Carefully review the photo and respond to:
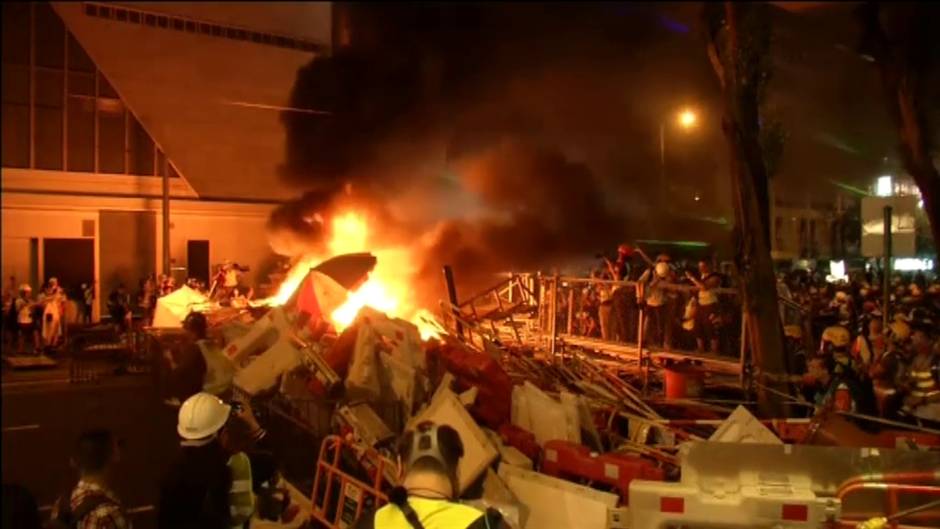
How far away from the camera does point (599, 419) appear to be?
5.54m

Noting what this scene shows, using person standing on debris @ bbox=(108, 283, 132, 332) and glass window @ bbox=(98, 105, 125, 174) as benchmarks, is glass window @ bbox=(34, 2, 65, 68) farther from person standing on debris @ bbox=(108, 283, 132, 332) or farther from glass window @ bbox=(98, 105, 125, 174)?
person standing on debris @ bbox=(108, 283, 132, 332)

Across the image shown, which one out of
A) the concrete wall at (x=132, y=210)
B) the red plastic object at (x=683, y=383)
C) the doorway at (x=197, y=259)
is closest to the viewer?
the concrete wall at (x=132, y=210)

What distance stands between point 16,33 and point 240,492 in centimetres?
193

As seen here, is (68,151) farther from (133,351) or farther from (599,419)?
(599,419)

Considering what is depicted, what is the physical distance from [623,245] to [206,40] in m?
5.70

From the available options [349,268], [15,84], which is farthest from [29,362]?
[349,268]

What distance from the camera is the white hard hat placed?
2.95 meters

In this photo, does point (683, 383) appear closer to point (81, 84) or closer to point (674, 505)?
point (674, 505)

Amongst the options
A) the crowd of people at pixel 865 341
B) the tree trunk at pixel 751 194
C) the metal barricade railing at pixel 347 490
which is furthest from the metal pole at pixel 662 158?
the metal barricade railing at pixel 347 490

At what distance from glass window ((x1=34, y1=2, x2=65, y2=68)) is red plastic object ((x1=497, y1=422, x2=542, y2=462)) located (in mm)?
3539

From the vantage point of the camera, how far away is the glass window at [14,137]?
234cm

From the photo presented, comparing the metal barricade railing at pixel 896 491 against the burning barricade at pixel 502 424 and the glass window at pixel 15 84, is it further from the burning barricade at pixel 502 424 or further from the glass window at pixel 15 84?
the glass window at pixel 15 84

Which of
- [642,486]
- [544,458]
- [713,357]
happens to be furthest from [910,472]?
[713,357]

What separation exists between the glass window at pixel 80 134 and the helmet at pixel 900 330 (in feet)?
20.2
